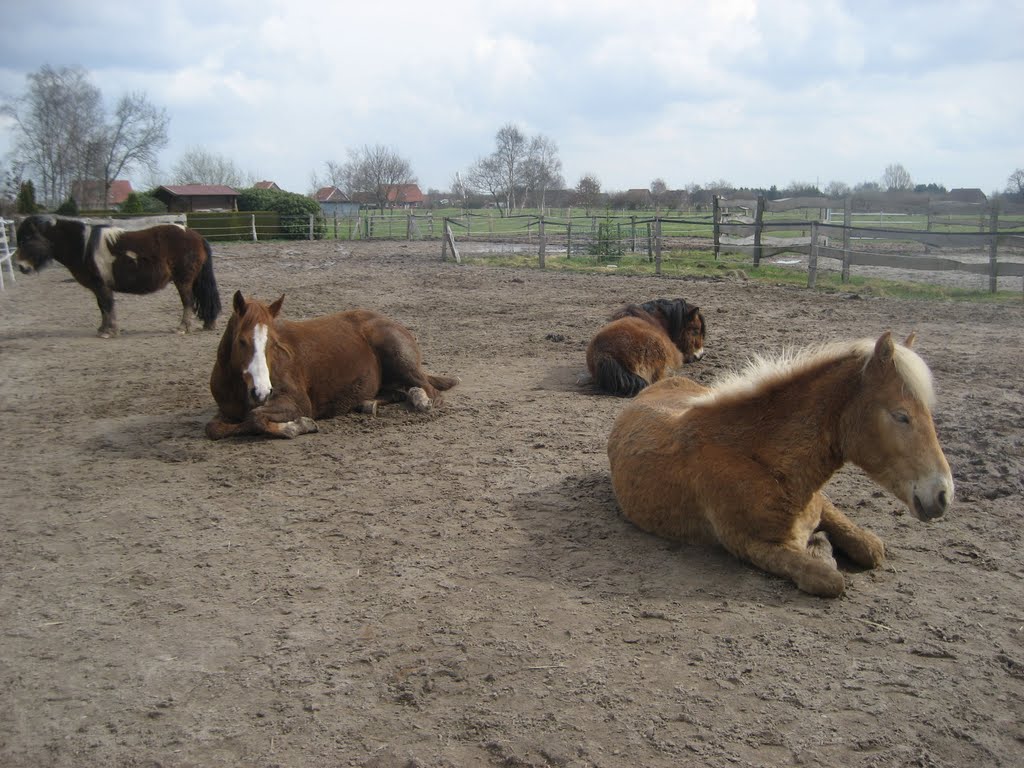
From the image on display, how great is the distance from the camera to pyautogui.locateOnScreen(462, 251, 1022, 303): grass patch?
1490 cm

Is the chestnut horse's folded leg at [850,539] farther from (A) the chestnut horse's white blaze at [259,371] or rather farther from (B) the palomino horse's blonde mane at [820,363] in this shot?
(A) the chestnut horse's white blaze at [259,371]

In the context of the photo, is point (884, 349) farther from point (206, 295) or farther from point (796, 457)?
point (206, 295)

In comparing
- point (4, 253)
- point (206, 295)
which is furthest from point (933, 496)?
point (4, 253)

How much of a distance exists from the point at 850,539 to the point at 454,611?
222 cm

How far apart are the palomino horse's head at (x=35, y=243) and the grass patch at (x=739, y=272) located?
12848mm

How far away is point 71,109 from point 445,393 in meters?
54.7

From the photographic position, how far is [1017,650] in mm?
3326

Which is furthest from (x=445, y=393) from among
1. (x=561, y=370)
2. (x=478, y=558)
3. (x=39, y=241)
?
(x=39, y=241)

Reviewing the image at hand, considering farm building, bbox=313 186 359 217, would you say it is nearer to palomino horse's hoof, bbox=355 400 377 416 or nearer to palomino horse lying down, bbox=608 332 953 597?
palomino horse's hoof, bbox=355 400 377 416

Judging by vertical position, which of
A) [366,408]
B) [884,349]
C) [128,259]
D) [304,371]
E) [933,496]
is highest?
[128,259]

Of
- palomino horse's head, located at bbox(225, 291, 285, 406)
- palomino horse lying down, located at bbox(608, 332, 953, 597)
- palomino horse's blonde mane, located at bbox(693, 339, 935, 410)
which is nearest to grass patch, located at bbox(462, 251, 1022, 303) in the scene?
palomino horse's blonde mane, located at bbox(693, 339, 935, 410)

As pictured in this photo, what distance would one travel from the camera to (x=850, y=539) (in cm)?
416

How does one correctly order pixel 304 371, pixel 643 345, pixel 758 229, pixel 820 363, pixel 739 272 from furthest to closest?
1. pixel 758 229
2. pixel 739 272
3. pixel 643 345
4. pixel 304 371
5. pixel 820 363

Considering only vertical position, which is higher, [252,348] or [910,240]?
[910,240]
